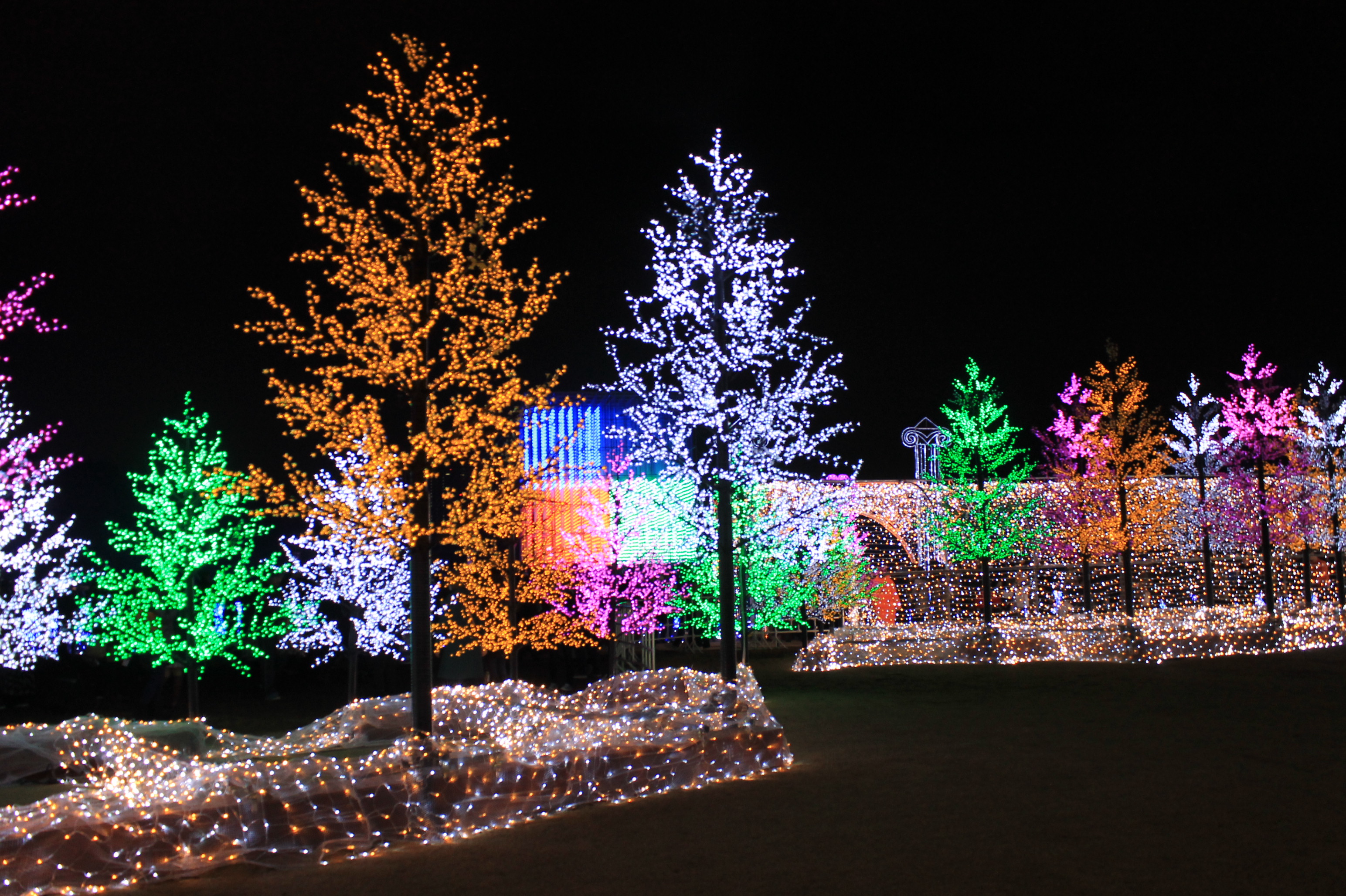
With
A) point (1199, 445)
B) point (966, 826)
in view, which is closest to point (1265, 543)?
point (1199, 445)

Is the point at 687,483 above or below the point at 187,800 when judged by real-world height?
above

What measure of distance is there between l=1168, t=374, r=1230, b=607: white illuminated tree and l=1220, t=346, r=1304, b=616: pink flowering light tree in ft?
2.55

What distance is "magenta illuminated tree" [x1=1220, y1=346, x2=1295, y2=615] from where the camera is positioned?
23906 mm

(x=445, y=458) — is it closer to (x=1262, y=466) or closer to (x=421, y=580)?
(x=421, y=580)

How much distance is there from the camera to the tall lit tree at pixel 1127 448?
80.9 feet

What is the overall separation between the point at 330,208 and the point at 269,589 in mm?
14060

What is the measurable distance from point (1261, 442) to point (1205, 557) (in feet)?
10.1

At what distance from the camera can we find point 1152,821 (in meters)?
7.39

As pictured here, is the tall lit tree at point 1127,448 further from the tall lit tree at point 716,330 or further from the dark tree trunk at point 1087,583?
the tall lit tree at point 716,330

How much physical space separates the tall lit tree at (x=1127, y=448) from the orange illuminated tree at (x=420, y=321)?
1906 centimetres

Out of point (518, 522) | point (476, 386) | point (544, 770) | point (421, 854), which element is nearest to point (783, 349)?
point (518, 522)

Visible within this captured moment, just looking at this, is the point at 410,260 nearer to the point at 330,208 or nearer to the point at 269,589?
the point at 330,208

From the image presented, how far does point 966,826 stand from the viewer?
293 inches

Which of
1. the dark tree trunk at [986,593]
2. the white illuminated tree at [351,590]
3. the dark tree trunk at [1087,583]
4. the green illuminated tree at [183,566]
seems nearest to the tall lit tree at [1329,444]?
the dark tree trunk at [1087,583]
